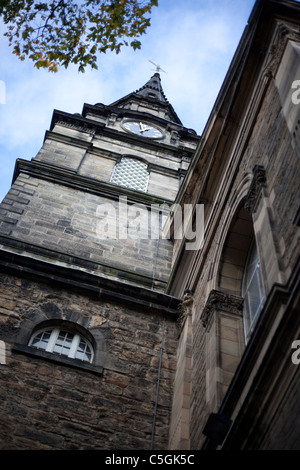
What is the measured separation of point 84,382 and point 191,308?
2.36 m

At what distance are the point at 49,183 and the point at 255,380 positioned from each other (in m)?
10.8

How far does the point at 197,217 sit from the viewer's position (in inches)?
404

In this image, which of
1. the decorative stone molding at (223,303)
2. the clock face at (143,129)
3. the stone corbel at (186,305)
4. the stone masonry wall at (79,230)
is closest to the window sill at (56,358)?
the stone corbel at (186,305)

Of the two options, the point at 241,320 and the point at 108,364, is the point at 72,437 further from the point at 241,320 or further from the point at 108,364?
the point at 241,320

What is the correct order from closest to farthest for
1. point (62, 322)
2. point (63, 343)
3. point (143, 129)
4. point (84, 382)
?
point (84, 382), point (63, 343), point (62, 322), point (143, 129)

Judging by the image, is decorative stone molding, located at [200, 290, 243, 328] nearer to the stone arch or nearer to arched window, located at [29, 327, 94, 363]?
the stone arch

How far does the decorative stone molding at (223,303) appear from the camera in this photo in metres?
7.45

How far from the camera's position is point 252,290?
7.35 m

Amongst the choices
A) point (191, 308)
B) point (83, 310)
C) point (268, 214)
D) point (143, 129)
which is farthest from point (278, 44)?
point (143, 129)

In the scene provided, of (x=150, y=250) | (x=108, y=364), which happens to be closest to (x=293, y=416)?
(x=108, y=364)

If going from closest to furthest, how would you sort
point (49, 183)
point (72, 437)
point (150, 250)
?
point (72, 437)
point (150, 250)
point (49, 183)

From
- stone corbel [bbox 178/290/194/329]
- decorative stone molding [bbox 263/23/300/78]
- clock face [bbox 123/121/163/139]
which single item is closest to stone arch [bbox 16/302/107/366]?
stone corbel [bbox 178/290/194/329]

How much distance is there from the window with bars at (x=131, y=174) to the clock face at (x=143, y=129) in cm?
442

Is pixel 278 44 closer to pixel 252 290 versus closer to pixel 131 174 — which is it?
pixel 252 290
